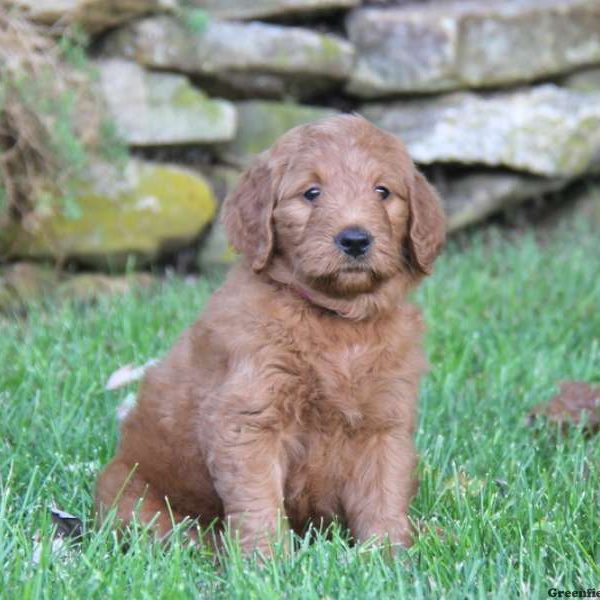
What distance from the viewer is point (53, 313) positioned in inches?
220

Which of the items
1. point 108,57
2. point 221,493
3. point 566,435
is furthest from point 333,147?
point 108,57

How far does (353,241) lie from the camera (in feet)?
A: 10.6

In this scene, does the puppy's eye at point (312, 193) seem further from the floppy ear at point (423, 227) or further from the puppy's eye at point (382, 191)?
the floppy ear at point (423, 227)

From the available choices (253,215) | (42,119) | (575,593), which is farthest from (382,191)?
(42,119)

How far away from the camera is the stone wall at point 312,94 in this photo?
6258 millimetres

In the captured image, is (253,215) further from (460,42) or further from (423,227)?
(460,42)

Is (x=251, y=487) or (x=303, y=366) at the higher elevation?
(x=303, y=366)

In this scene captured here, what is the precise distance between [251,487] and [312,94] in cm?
435

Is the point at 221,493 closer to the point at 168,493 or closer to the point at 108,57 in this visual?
the point at 168,493

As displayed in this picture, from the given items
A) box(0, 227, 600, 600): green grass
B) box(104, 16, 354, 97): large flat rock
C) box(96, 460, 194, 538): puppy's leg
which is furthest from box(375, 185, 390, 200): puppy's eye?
box(104, 16, 354, 97): large flat rock

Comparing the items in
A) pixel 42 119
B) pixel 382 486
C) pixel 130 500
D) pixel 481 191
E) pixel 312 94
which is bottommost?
pixel 481 191

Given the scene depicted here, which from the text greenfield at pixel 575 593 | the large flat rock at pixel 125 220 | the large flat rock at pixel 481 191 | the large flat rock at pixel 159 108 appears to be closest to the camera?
the text greenfield at pixel 575 593

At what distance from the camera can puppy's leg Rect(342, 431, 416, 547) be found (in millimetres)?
3320

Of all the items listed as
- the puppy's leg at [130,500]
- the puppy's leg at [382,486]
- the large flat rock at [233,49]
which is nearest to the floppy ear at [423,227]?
the puppy's leg at [382,486]
